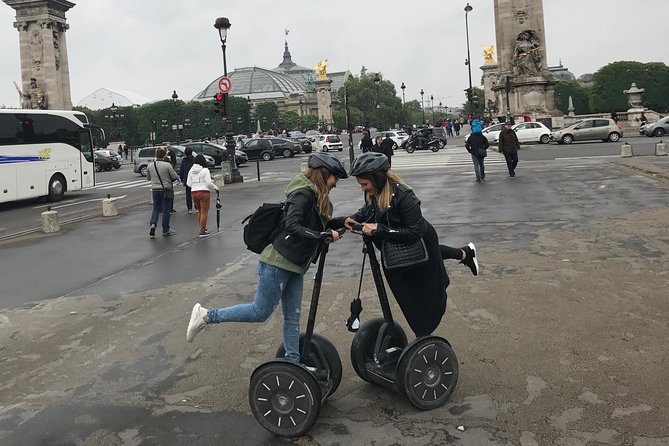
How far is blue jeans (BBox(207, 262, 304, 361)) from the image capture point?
173 inches

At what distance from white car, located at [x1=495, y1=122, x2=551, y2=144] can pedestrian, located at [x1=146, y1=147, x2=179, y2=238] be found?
30920 millimetres

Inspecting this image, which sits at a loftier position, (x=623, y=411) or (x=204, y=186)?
(x=204, y=186)

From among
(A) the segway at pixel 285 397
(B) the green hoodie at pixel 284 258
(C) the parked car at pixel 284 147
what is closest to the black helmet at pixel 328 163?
(B) the green hoodie at pixel 284 258

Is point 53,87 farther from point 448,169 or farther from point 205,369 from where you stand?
point 205,369

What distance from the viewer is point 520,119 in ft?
147

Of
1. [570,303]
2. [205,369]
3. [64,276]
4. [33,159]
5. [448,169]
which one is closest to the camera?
[205,369]

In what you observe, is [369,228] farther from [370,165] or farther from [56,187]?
[56,187]

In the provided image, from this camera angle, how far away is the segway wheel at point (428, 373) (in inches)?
169

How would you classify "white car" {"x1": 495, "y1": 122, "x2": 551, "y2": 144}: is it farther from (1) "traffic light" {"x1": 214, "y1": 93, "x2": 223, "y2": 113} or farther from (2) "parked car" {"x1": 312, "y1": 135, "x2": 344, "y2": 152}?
(1) "traffic light" {"x1": 214, "y1": 93, "x2": 223, "y2": 113}

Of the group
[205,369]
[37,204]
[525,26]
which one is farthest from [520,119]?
[205,369]

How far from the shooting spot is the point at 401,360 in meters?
4.28

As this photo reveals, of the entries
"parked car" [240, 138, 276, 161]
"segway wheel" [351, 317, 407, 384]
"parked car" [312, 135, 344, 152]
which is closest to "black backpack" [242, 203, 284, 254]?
"segway wheel" [351, 317, 407, 384]

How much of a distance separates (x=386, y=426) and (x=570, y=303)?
3206 millimetres

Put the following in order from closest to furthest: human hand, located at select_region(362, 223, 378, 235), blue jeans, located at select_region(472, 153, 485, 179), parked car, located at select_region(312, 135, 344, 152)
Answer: human hand, located at select_region(362, 223, 378, 235) < blue jeans, located at select_region(472, 153, 485, 179) < parked car, located at select_region(312, 135, 344, 152)
